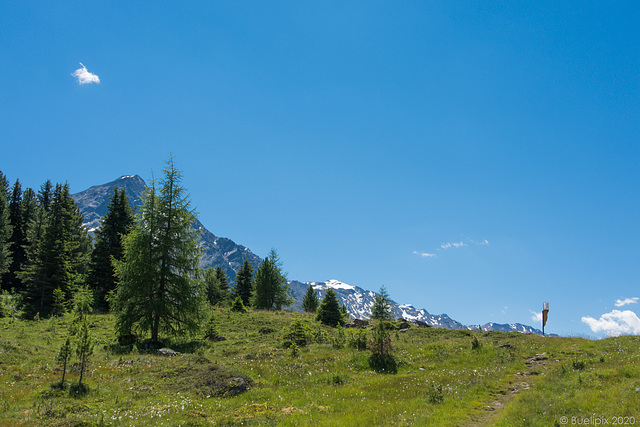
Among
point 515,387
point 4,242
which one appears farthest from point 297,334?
point 4,242

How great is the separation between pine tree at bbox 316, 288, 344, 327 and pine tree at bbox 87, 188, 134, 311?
26858 millimetres

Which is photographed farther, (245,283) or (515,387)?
(245,283)

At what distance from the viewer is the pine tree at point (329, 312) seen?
39719 millimetres

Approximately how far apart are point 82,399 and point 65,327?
2180cm

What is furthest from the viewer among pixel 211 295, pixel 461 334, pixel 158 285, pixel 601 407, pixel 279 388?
pixel 211 295

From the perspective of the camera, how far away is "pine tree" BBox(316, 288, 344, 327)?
39719 millimetres

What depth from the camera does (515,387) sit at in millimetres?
14461

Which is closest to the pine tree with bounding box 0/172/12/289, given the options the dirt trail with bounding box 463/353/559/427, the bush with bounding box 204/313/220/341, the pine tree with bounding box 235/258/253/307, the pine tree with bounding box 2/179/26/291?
the pine tree with bounding box 2/179/26/291

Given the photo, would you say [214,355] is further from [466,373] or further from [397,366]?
[466,373]

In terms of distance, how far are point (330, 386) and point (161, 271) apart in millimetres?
19227

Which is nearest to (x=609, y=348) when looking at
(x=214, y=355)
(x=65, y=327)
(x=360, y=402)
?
(x=360, y=402)

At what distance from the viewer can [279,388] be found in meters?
15.1

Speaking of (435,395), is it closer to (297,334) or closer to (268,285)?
(297,334)

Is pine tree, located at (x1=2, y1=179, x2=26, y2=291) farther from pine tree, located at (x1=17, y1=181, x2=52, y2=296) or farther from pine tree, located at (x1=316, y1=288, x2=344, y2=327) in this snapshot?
pine tree, located at (x1=316, y1=288, x2=344, y2=327)
